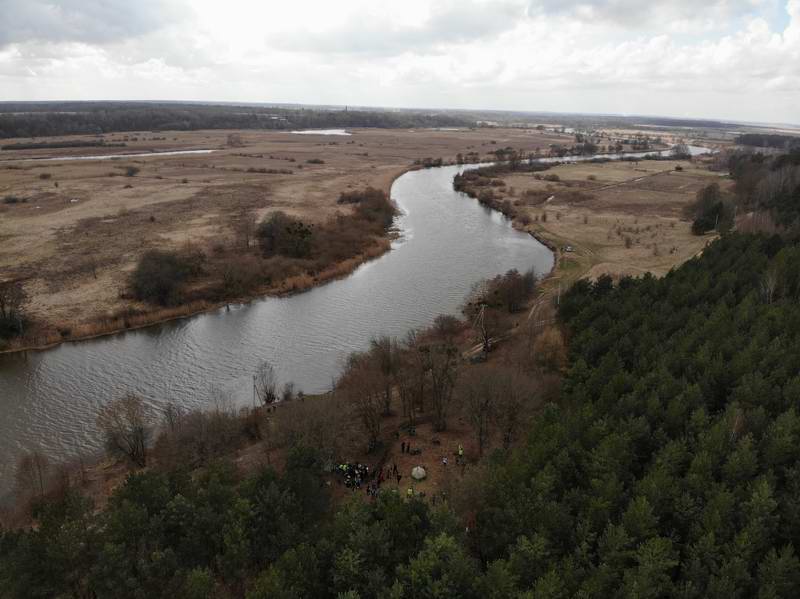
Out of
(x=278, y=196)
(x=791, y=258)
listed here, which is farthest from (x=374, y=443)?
(x=278, y=196)

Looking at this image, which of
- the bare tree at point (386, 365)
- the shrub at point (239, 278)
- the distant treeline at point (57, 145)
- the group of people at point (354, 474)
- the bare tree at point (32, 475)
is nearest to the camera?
the bare tree at point (32, 475)

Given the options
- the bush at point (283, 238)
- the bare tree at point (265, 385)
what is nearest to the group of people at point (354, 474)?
the bare tree at point (265, 385)

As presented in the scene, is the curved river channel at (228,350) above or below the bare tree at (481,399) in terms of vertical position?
below

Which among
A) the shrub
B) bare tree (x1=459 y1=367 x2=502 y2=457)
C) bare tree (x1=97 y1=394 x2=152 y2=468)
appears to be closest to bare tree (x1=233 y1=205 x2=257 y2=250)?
the shrub

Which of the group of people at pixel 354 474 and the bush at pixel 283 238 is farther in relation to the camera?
the bush at pixel 283 238

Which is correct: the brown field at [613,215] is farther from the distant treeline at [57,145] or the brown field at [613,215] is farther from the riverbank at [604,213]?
the distant treeline at [57,145]

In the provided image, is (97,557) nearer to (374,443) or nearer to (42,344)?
(374,443)

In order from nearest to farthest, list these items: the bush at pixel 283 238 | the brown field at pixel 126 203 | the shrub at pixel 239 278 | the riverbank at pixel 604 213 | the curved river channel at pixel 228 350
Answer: the curved river channel at pixel 228 350 < the brown field at pixel 126 203 < the shrub at pixel 239 278 < the bush at pixel 283 238 < the riverbank at pixel 604 213
